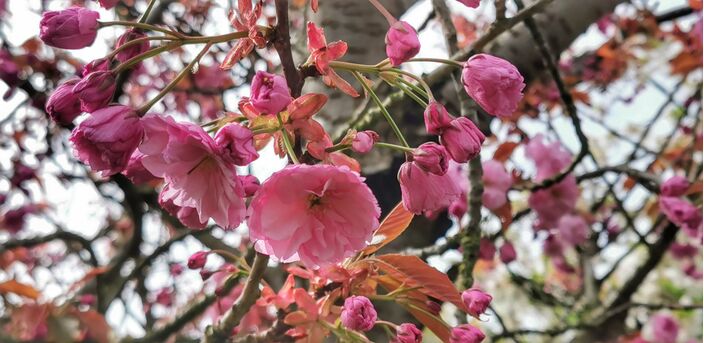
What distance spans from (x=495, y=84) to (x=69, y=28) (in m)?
0.41

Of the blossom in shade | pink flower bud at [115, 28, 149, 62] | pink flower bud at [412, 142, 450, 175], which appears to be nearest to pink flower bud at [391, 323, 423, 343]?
pink flower bud at [412, 142, 450, 175]

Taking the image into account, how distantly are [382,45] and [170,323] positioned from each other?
76 centimetres

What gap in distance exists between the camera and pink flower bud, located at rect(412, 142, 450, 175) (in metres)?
0.61

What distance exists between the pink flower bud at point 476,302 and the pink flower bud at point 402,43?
0.92 ft

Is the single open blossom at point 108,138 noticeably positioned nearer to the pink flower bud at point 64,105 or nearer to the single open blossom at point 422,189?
the pink flower bud at point 64,105

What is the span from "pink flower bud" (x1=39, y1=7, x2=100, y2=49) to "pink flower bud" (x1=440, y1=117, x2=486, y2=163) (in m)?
0.36

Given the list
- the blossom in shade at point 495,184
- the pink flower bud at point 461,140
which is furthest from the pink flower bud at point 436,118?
the blossom in shade at point 495,184

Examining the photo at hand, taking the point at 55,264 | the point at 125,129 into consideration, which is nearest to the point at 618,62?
the point at 125,129

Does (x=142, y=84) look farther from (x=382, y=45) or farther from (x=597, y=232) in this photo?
(x=597, y=232)

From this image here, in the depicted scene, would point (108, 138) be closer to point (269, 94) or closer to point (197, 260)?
point (269, 94)

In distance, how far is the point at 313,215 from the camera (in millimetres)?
648

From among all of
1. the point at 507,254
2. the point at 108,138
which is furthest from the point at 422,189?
the point at 507,254

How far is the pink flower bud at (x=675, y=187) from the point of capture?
4.85 ft

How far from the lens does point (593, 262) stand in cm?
261
